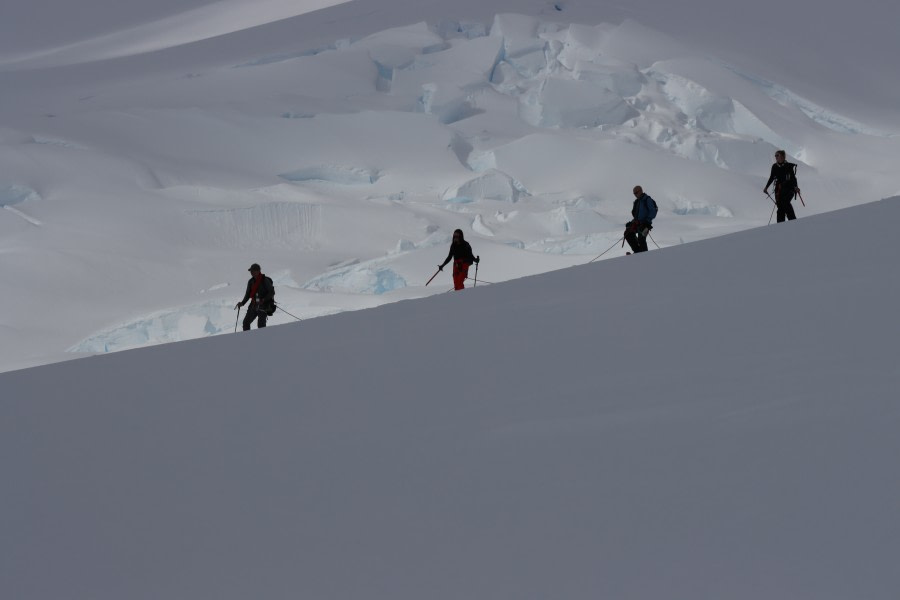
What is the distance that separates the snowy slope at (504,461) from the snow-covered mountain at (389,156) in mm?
13649

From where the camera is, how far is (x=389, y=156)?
103ft

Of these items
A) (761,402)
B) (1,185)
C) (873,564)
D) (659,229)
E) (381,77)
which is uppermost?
(381,77)

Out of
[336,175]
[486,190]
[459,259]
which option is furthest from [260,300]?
[336,175]

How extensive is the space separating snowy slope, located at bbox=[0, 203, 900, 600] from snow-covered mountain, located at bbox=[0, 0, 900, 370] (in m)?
13.6

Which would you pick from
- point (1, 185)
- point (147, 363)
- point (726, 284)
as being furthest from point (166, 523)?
point (1, 185)

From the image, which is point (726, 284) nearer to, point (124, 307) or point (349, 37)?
point (124, 307)

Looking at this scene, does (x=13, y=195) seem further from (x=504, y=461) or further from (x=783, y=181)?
(x=504, y=461)

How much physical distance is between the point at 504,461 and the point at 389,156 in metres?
28.4

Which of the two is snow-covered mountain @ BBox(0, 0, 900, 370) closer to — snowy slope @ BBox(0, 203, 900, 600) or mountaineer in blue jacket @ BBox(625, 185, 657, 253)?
mountaineer in blue jacket @ BBox(625, 185, 657, 253)

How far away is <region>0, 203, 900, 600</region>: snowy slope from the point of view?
2.68m

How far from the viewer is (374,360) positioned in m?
5.45

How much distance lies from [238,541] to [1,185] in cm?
2498

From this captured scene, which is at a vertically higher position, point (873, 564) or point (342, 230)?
point (342, 230)

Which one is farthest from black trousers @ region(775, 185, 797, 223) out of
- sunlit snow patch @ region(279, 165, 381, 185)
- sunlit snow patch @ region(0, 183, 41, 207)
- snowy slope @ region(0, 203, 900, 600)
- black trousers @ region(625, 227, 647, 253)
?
sunlit snow patch @ region(279, 165, 381, 185)
